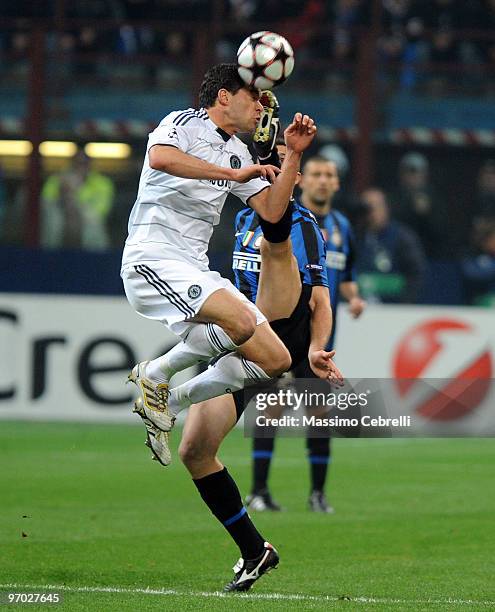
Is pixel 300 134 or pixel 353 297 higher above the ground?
pixel 300 134

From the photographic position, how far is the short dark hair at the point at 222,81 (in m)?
6.87

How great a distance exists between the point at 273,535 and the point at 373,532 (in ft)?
2.05

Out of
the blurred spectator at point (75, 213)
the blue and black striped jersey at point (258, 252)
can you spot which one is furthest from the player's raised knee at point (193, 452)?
the blurred spectator at point (75, 213)

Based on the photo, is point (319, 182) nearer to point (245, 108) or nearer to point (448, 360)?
→ point (245, 108)

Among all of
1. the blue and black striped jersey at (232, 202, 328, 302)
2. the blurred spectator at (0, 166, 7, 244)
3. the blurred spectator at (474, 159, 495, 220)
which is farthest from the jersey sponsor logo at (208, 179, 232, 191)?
the blurred spectator at (474, 159, 495, 220)

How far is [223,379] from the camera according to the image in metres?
6.87

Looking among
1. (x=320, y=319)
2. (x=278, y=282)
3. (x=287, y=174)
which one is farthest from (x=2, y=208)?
(x=287, y=174)

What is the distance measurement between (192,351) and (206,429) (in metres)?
0.47

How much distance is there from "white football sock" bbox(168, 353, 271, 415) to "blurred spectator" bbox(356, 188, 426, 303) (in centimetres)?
912

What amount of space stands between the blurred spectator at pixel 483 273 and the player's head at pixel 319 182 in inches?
287

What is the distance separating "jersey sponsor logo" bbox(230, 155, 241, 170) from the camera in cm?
693

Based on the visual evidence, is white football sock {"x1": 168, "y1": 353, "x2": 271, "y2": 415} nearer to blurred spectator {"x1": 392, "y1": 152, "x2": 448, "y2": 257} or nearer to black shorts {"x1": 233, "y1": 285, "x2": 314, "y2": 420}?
black shorts {"x1": 233, "y1": 285, "x2": 314, "y2": 420}

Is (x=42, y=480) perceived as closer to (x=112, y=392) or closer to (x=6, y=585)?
(x=112, y=392)

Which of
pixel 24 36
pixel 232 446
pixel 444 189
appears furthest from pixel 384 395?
pixel 24 36
